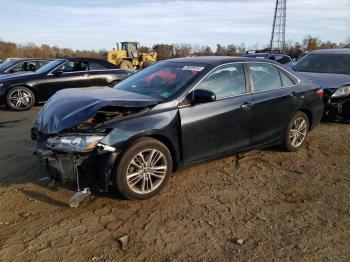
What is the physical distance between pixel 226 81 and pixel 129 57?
23566mm

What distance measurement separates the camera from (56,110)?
4.25m

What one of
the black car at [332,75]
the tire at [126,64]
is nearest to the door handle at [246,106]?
the black car at [332,75]

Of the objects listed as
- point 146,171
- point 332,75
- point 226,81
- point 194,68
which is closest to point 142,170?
point 146,171

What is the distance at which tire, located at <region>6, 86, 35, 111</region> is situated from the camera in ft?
32.7

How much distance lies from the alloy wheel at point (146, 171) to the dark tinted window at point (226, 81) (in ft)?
3.52

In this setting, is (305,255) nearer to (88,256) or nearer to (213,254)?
(213,254)

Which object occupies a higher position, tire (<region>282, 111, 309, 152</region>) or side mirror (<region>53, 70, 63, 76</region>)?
side mirror (<region>53, 70, 63, 76</region>)

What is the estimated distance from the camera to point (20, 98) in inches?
396

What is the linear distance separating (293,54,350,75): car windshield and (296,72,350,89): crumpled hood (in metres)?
0.41

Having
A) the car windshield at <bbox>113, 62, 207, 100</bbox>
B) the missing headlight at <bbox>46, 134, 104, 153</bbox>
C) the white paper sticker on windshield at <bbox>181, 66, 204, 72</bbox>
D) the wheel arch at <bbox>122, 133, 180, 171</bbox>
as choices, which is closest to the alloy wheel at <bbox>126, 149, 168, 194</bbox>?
the wheel arch at <bbox>122, 133, 180, 171</bbox>

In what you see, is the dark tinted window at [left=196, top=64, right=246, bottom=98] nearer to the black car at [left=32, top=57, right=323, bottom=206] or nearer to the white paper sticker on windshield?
the black car at [left=32, top=57, right=323, bottom=206]

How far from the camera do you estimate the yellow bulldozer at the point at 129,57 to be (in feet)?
86.4

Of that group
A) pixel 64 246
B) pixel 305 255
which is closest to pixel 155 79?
pixel 64 246

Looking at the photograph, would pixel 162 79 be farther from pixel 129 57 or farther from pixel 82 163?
pixel 129 57
